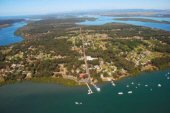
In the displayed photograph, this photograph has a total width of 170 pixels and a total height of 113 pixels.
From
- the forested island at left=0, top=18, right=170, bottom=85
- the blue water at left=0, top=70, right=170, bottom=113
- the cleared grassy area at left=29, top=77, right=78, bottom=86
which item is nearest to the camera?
the blue water at left=0, top=70, right=170, bottom=113

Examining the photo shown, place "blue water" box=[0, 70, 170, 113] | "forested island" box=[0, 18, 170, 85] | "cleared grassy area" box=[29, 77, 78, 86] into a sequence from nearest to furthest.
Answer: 1. "blue water" box=[0, 70, 170, 113]
2. "cleared grassy area" box=[29, 77, 78, 86]
3. "forested island" box=[0, 18, 170, 85]

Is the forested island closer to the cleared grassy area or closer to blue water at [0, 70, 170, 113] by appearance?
the cleared grassy area

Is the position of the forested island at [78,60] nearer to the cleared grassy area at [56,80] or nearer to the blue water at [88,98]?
the cleared grassy area at [56,80]

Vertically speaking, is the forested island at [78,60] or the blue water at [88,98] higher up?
the forested island at [78,60]

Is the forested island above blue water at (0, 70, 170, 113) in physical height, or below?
above

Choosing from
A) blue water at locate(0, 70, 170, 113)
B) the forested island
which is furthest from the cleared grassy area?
blue water at locate(0, 70, 170, 113)

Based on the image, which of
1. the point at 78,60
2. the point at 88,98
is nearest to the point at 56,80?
the point at 78,60

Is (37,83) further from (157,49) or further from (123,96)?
(157,49)

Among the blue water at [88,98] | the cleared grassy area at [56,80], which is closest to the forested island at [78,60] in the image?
the cleared grassy area at [56,80]

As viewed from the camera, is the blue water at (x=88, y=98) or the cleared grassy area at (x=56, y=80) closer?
the blue water at (x=88, y=98)

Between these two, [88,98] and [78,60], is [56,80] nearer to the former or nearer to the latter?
[78,60]

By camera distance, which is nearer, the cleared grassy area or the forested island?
the cleared grassy area
